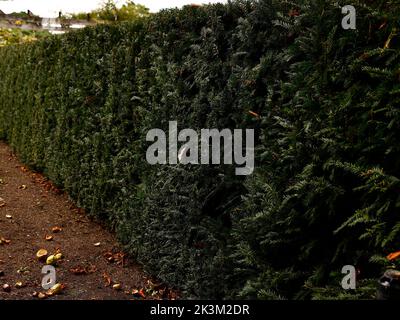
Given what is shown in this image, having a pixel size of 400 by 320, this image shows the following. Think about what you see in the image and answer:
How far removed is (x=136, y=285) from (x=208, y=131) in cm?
219

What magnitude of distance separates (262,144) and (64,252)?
371cm

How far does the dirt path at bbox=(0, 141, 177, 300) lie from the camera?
4594mm

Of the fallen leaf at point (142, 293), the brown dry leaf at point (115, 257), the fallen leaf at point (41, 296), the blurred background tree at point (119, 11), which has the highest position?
the blurred background tree at point (119, 11)

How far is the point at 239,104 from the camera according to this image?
343cm

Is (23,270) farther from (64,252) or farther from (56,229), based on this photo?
(56,229)

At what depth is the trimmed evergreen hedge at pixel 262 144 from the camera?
2.32 metres

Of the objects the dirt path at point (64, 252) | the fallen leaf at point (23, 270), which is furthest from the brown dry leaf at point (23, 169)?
the fallen leaf at point (23, 270)

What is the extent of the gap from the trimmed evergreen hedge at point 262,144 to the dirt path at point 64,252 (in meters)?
0.31

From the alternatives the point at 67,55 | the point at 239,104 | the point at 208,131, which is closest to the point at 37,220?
the point at 67,55

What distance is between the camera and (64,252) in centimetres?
562

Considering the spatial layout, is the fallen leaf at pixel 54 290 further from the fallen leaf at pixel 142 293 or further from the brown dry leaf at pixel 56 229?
the brown dry leaf at pixel 56 229

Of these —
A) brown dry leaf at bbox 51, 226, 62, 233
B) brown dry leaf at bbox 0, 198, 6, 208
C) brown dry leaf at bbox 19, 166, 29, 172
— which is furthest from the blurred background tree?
brown dry leaf at bbox 51, 226, 62, 233

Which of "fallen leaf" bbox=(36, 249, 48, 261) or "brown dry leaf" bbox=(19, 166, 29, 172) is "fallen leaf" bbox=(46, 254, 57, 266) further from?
"brown dry leaf" bbox=(19, 166, 29, 172)

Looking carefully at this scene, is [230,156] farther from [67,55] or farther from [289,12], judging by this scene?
[67,55]
